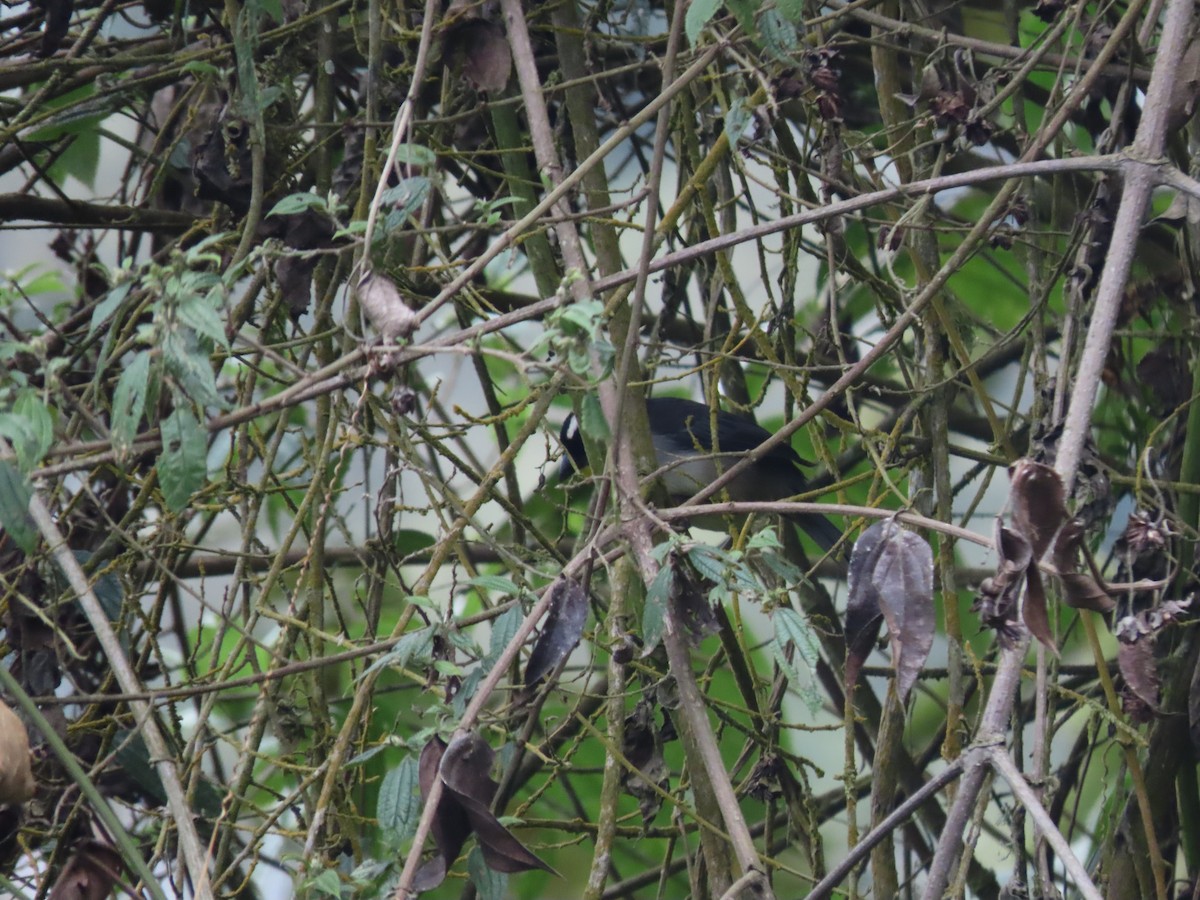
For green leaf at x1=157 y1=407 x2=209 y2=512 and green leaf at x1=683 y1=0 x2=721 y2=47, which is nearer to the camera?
green leaf at x1=157 y1=407 x2=209 y2=512

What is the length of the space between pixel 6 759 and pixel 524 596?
2.27 ft

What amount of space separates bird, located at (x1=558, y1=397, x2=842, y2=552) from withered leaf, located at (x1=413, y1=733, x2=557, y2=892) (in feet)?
8.94

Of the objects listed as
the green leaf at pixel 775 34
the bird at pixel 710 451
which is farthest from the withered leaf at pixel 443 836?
the bird at pixel 710 451

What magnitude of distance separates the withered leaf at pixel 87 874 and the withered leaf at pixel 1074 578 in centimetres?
141

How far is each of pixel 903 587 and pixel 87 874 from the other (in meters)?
1.30

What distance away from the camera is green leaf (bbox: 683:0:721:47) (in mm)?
1658

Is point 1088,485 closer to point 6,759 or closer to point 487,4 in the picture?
point 487,4

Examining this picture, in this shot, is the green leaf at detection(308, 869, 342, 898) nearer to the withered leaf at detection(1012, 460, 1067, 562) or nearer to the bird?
the withered leaf at detection(1012, 460, 1067, 562)

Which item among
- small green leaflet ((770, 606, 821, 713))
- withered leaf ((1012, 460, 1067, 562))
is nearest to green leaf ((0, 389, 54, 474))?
small green leaflet ((770, 606, 821, 713))

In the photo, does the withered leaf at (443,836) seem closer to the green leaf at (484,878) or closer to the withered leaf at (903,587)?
the green leaf at (484,878)

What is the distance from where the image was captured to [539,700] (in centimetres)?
225

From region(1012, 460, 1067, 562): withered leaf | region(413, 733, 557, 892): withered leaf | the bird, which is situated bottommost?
the bird

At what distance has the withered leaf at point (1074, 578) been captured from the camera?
129cm

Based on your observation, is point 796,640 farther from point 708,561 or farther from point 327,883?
point 327,883
